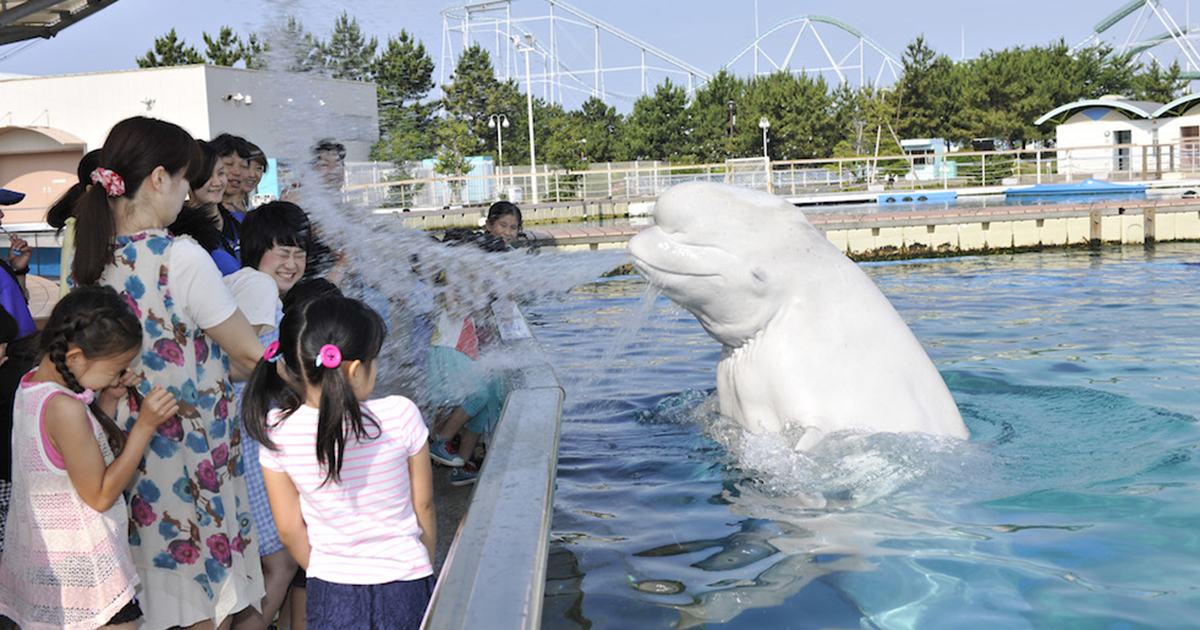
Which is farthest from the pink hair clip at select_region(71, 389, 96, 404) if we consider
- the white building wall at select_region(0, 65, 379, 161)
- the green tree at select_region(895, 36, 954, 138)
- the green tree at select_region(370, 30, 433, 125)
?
the green tree at select_region(895, 36, 954, 138)

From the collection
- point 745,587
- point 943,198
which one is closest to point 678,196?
point 745,587

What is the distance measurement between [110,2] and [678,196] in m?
6.52

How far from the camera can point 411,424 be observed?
2555 mm

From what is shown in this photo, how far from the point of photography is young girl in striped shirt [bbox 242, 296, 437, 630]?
2.48 m

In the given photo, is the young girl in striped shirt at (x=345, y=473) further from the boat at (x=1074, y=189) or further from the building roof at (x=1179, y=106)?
the building roof at (x=1179, y=106)

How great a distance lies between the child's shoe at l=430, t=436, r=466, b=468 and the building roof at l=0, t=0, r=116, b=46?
5.71 m

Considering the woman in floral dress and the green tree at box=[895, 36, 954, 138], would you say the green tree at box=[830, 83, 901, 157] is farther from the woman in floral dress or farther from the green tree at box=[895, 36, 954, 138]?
the woman in floral dress

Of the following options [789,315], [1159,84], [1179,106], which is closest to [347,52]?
[789,315]

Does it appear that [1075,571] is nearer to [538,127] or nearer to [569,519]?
[569,519]

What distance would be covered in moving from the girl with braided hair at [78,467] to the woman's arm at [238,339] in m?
0.24

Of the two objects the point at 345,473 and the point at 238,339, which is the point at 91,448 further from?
the point at 345,473

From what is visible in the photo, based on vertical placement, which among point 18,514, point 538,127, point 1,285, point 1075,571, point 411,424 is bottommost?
point 1075,571

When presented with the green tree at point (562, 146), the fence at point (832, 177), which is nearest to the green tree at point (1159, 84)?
the fence at point (832, 177)

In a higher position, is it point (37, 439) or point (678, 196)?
point (678, 196)
